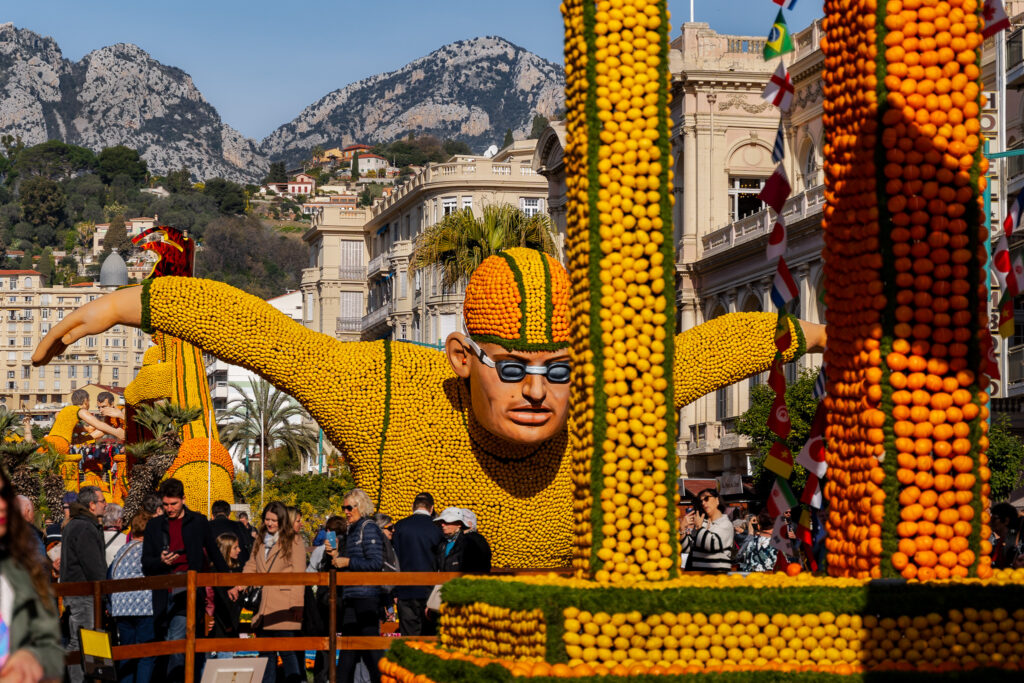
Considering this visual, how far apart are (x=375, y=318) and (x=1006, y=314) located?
3053 inches

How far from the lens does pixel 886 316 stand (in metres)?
9.41

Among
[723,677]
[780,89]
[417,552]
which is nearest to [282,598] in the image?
[417,552]

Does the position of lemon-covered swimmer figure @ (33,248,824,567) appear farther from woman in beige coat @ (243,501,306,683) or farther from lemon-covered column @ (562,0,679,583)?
lemon-covered column @ (562,0,679,583)

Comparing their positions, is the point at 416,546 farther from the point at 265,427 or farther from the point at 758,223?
the point at 265,427

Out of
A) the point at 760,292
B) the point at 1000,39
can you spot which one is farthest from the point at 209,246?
the point at 1000,39

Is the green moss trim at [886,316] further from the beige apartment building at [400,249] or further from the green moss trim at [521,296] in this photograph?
the beige apartment building at [400,249]

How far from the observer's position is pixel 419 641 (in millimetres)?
10758

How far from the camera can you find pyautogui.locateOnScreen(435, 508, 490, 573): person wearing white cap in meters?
12.0

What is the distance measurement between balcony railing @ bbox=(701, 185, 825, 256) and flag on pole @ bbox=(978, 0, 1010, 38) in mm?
30856

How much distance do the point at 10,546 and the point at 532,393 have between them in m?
7.81

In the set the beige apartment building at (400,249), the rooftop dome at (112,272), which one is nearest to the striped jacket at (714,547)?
the beige apartment building at (400,249)

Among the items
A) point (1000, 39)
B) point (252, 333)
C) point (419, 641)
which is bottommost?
point (419, 641)

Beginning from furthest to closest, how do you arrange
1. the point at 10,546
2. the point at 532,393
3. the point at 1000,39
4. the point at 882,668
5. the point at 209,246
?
A: 1. the point at 209,246
2. the point at 1000,39
3. the point at 532,393
4. the point at 882,668
5. the point at 10,546

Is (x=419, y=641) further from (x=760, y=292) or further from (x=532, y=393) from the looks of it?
(x=760, y=292)
